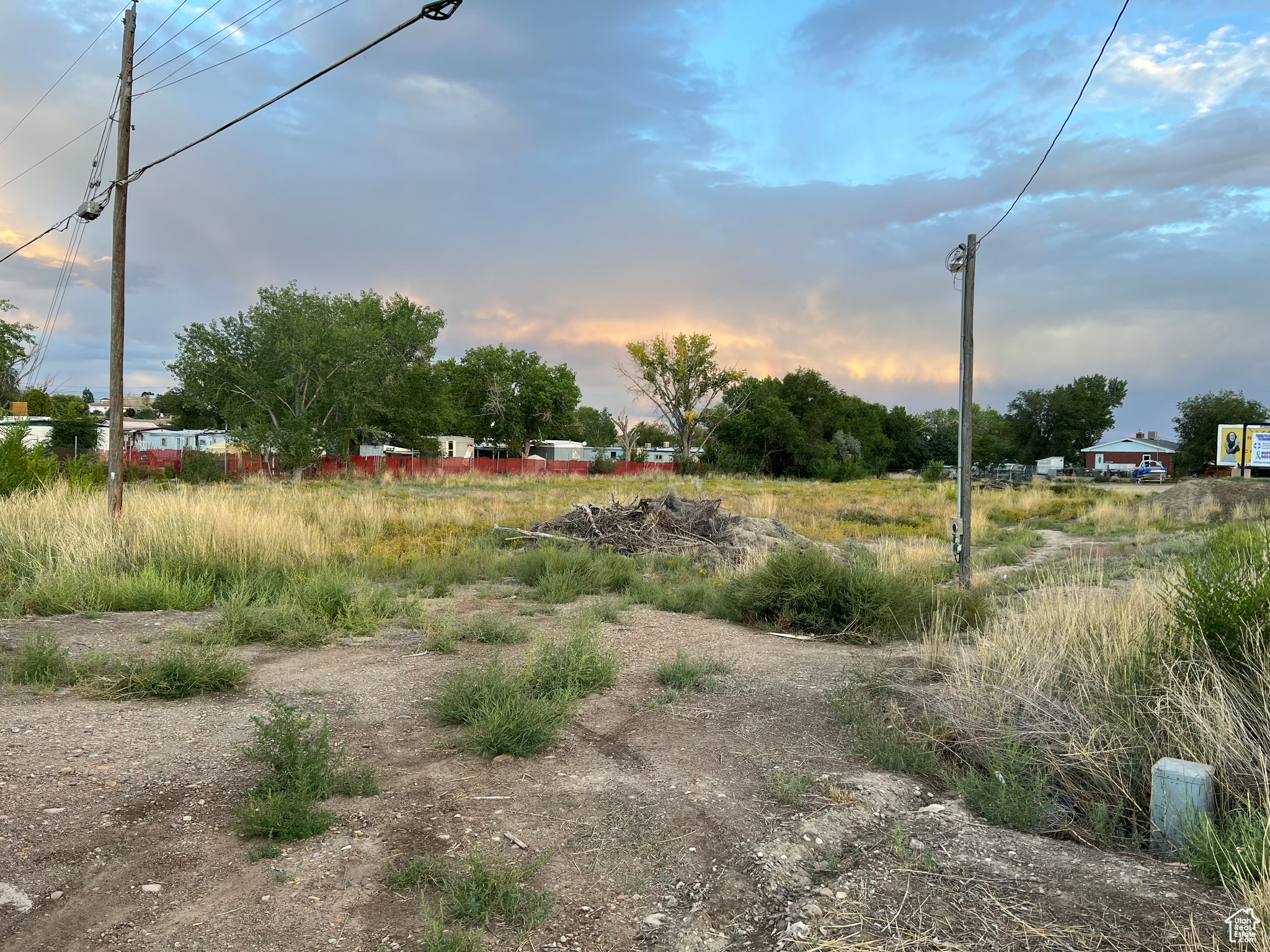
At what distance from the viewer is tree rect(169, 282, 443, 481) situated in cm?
3975

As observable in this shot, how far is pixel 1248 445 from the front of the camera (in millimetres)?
45781

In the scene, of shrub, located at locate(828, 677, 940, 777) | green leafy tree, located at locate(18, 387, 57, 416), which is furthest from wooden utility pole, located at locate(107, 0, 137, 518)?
green leafy tree, located at locate(18, 387, 57, 416)

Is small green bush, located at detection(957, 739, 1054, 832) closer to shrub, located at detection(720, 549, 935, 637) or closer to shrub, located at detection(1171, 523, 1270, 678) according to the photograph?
shrub, located at detection(1171, 523, 1270, 678)

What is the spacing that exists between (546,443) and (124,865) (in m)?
67.4

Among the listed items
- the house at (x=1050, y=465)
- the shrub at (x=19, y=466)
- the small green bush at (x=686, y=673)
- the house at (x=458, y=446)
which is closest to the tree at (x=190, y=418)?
the house at (x=458, y=446)

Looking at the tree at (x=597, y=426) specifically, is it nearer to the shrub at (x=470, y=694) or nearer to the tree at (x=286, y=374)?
the tree at (x=286, y=374)

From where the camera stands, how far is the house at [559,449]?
70312 mm

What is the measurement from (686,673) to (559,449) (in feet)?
209

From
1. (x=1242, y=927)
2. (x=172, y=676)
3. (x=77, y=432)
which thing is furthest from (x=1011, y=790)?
(x=77, y=432)

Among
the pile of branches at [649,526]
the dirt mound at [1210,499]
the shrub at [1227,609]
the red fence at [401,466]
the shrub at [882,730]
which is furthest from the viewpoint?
the red fence at [401,466]

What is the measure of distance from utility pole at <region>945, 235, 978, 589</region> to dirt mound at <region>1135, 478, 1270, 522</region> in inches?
775

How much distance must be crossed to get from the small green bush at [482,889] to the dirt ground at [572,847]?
0.29 feet

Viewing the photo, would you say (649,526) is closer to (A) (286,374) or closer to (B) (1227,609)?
(B) (1227,609)

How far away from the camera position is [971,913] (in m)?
3.40
